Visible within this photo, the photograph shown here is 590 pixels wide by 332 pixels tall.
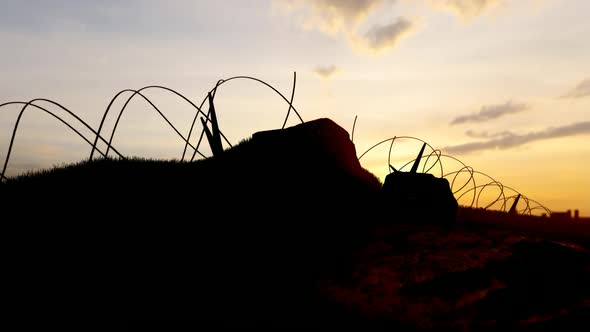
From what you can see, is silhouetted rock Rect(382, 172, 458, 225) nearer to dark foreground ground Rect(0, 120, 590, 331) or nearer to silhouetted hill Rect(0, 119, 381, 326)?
dark foreground ground Rect(0, 120, 590, 331)

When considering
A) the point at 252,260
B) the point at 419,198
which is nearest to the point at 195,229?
the point at 252,260

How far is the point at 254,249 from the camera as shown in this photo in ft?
23.2

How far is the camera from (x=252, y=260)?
6852mm

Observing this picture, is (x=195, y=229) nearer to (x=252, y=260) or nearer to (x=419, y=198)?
(x=252, y=260)

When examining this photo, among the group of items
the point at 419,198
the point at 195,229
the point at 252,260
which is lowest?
the point at 252,260

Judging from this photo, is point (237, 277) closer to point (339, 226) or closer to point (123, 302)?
point (123, 302)

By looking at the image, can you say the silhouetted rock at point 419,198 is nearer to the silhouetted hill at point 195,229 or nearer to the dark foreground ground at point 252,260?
the dark foreground ground at point 252,260

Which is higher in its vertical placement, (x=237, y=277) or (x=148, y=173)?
(x=148, y=173)

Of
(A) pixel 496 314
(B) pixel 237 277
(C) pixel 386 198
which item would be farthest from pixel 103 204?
(A) pixel 496 314

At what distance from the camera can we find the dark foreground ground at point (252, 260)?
5.37m

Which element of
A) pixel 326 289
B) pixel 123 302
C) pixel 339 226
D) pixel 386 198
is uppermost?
pixel 386 198

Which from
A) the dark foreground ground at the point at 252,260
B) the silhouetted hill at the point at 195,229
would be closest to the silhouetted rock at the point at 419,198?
the dark foreground ground at the point at 252,260

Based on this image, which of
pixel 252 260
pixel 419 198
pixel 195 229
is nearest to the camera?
pixel 252 260

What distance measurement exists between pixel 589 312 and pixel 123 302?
18.3ft
